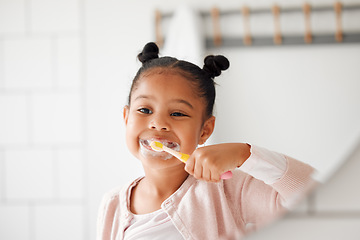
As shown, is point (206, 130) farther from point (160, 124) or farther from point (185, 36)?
point (185, 36)

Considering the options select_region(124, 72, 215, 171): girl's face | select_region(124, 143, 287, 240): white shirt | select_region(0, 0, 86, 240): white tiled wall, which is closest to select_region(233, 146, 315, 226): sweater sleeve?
select_region(124, 143, 287, 240): white shirt

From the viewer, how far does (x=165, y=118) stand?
44 cm

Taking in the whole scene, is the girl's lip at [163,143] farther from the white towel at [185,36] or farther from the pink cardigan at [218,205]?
the white towel at [185,36]

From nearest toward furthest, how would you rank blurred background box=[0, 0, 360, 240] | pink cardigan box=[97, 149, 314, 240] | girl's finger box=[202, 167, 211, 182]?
1. girl's finger box=[202, 167, 211, 182]
2. pink cardigan box=[97, 149, 314, 240]
3. blurred background box=[0, 0, 360, 240]

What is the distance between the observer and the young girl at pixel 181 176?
41 cm

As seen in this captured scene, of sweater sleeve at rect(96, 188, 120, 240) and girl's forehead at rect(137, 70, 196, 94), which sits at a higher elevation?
girl's forehead at rect(137, 70, 196, 94)

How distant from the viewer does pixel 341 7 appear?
2.51 feet

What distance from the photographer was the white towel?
86 cm

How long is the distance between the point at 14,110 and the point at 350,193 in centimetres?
103

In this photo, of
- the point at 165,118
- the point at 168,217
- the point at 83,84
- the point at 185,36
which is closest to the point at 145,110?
the point at 165,118

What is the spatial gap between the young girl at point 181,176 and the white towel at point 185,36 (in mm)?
333

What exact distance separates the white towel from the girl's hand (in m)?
0.51

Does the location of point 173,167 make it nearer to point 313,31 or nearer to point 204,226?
point 204,226

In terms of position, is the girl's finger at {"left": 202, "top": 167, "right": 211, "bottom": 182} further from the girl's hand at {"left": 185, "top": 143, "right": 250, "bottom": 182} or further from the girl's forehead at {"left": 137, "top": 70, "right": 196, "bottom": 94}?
the girl's forehead at {"left": 137, "top": 70, "right": 196, "bottom": 94}
